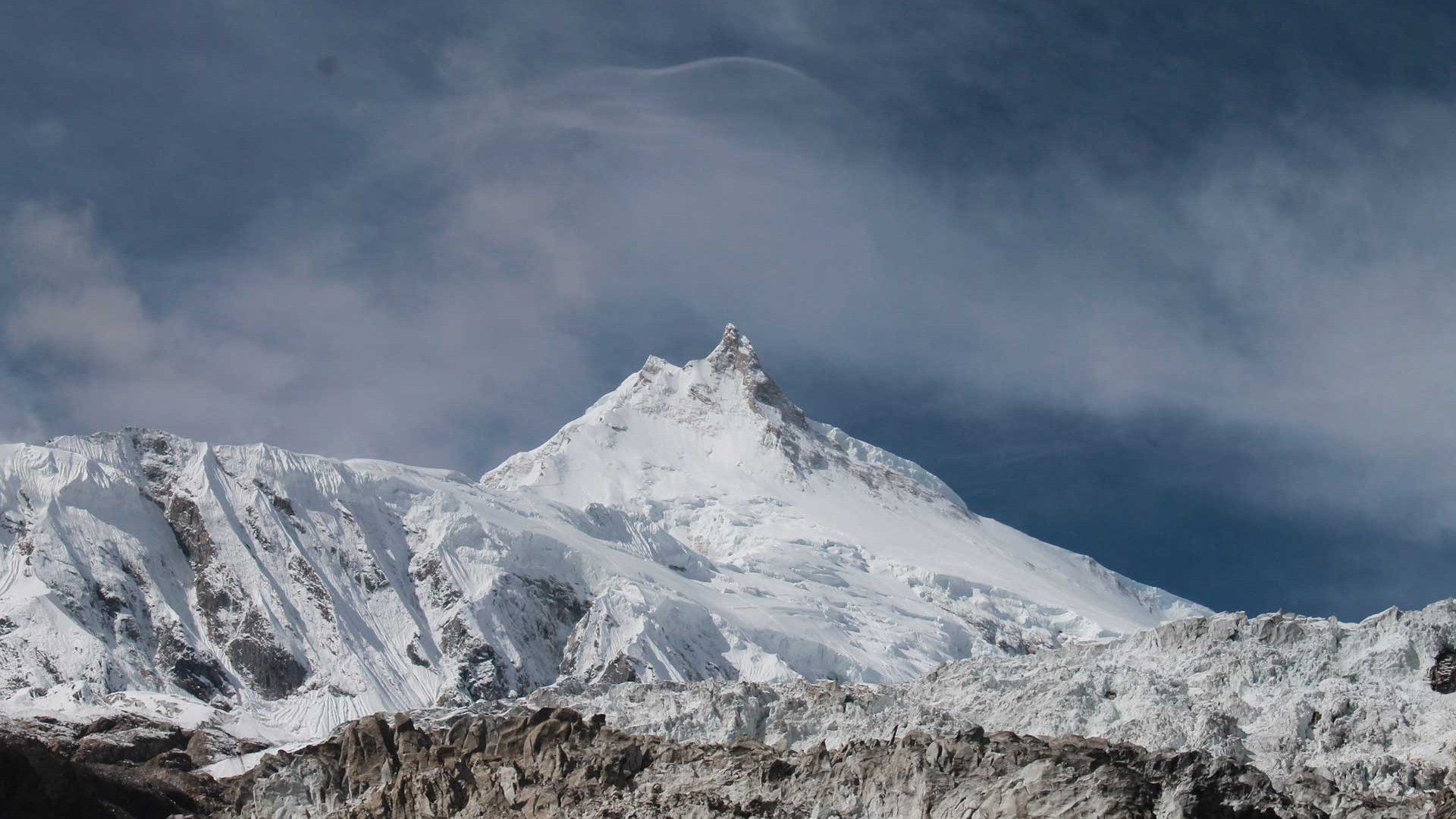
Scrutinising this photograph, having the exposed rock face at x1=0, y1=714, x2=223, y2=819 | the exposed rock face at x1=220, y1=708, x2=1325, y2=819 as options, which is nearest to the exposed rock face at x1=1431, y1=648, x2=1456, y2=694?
the exposed rock face at x1=220, y1=708, x2=1325, y2=819

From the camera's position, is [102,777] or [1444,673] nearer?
[1444,673]

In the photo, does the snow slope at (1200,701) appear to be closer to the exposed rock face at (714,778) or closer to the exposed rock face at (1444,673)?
the exposed rock face at (1444,673)

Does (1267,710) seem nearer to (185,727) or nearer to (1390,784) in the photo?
(1390,784)

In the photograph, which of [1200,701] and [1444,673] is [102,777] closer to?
[1200,701]

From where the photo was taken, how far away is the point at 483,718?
9906 cm

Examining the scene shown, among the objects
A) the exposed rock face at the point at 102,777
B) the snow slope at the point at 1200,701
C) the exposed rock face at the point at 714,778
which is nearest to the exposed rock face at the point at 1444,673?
the snow slope at the point at 1200,701

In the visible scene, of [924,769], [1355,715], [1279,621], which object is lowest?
[924,769]

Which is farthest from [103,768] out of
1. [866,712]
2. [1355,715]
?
[1355,715]

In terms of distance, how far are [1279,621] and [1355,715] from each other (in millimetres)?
12986

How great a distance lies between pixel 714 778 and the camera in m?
84.7

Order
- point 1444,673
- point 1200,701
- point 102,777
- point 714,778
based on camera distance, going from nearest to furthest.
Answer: point 714,778, point 1444,673, point 1200,701, point 102,777

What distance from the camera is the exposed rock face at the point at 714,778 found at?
6762 centimetres

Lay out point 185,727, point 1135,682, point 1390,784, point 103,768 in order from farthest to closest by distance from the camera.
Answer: point 185,727, point 103,768, point 1135,682, point 1390,784

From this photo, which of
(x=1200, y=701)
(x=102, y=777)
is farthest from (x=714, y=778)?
(x=102, y=777)
